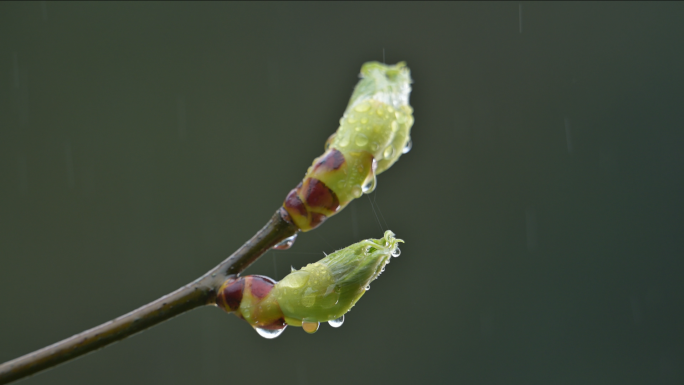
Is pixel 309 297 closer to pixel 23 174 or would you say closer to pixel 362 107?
pixel 362 107

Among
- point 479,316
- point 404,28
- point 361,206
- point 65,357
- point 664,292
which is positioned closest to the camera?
point 65,357

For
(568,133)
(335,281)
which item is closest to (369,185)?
(335,281)

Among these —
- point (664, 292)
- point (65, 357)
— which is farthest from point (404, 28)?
point (65, 357)

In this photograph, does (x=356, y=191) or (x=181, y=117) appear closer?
(x=356, y=191)

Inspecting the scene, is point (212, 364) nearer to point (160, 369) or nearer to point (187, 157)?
point (160, 369)

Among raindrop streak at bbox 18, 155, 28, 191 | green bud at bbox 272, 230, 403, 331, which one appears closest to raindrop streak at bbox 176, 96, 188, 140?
raindrop streak at bbox 18, 155, 28, 191

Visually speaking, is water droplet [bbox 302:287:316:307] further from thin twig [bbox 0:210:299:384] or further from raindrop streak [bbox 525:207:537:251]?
raindrop streak [bbox 525:207:537:251]
